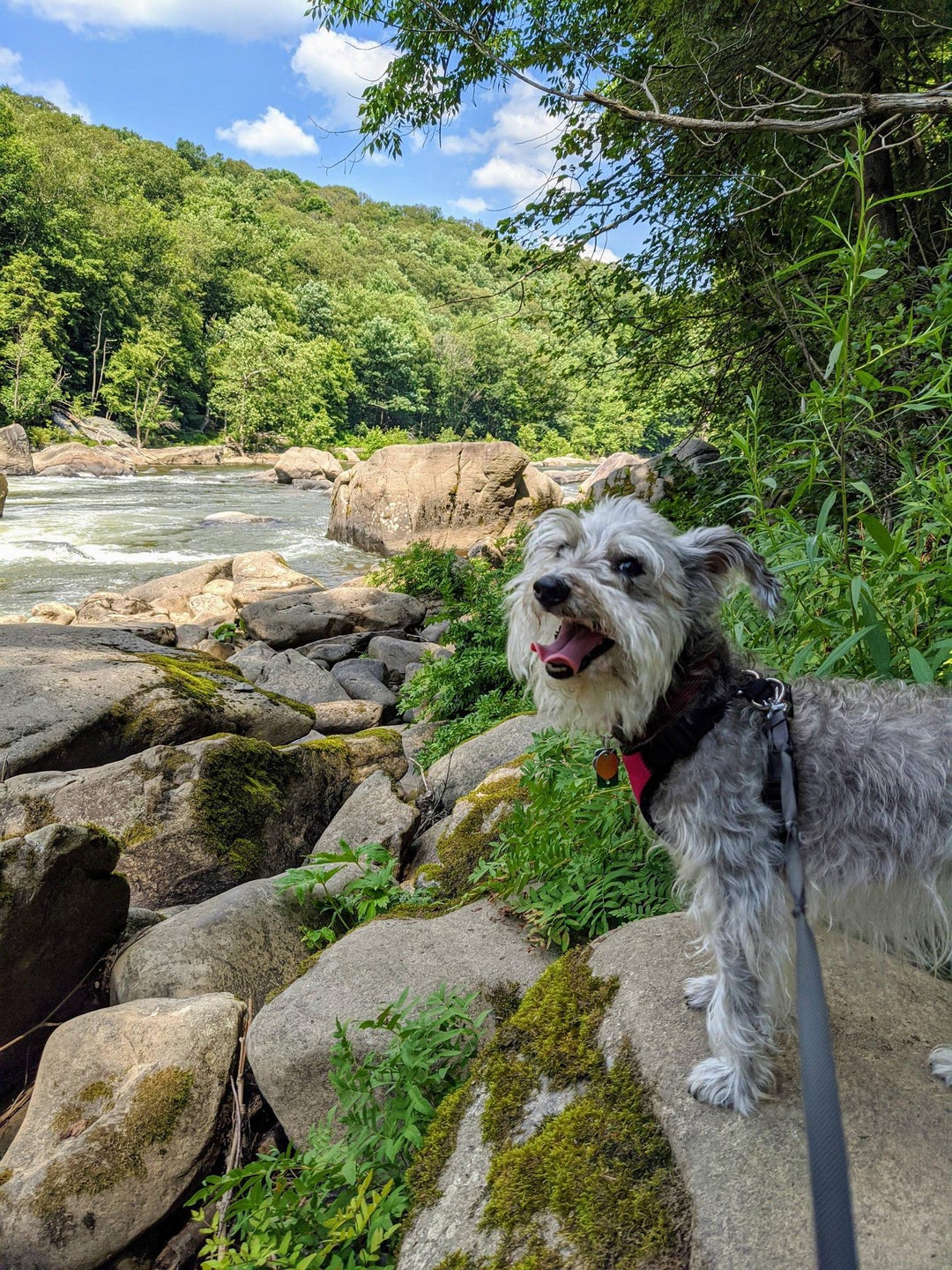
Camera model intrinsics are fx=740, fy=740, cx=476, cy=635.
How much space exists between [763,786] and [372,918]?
8.81 ft

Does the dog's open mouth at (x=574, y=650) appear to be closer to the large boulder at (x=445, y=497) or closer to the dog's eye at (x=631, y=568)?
the dog's eye at (x=631, y=568)

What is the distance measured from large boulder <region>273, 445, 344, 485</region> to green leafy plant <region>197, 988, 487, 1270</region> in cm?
4653

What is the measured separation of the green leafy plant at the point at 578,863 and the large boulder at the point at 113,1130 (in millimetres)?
1646

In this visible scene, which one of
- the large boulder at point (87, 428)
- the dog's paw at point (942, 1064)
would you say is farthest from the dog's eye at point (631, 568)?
the large boulder at point (87, 428)

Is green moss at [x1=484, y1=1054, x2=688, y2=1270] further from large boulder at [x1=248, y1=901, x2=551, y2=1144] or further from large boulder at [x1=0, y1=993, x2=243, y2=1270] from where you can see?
large boulder at [x1=0, y1=993, x2=243, y2=1270]

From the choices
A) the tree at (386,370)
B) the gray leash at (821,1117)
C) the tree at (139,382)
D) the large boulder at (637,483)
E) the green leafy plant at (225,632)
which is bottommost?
the green leafy plant at (225,632)

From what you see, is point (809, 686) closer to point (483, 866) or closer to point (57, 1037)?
point (483, 866)

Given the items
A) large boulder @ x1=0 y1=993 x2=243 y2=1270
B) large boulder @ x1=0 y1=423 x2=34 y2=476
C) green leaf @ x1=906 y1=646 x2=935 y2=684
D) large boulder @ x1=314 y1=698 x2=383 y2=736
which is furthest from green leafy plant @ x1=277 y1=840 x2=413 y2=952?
large boulder @ x1=0 y1=423 x2=34 y2=476

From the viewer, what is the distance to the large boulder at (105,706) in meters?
6.87

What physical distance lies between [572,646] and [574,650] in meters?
0.01

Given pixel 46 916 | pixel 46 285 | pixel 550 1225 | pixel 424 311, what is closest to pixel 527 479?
pixel 46 916

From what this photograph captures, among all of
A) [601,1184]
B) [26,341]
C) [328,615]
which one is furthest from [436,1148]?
[26,341]

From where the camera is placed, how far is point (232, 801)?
19.9ft

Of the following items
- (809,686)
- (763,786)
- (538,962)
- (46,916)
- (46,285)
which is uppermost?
(46,285)
